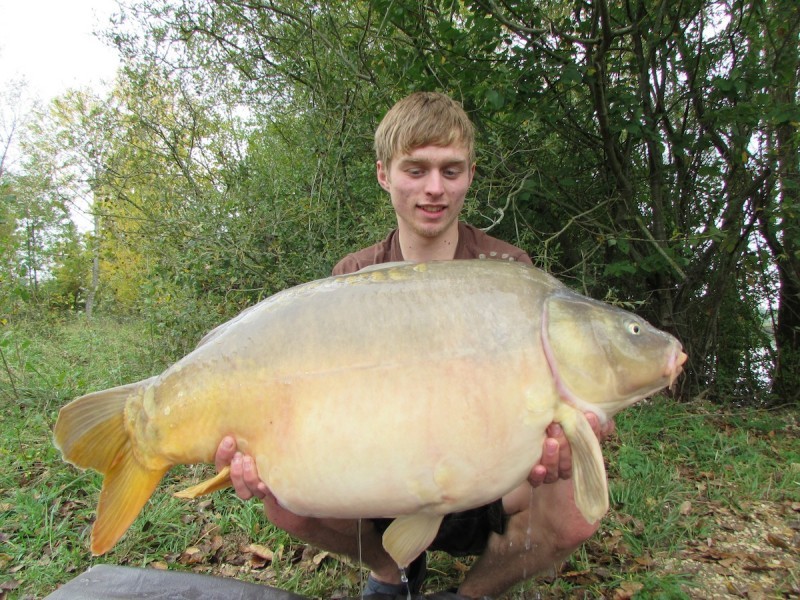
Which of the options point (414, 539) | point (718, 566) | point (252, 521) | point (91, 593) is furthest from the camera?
point (252, 521)

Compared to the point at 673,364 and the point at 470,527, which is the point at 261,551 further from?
the point at 673,364

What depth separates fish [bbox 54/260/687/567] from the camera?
3.28 feet

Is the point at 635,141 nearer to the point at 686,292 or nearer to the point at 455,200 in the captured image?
the point at 686,292

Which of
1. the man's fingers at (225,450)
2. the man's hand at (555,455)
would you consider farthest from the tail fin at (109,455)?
the man's hand at (555,455)

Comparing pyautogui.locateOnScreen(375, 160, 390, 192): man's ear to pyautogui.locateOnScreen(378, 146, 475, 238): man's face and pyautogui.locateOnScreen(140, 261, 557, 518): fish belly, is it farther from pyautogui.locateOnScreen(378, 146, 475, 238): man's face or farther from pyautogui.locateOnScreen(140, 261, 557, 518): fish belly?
pyautogui.locateOnScreen(140, 261, 557, 518): fish belly

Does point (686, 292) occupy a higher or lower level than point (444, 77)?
lower

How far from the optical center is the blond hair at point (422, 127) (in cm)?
155

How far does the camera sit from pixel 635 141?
3.52 m

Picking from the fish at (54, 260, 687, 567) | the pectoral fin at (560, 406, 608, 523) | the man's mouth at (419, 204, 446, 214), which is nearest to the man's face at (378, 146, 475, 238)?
the man's mouth at (419, 204, 446, 214)

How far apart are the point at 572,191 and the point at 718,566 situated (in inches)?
94.1

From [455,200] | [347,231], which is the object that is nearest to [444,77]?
[347,231]

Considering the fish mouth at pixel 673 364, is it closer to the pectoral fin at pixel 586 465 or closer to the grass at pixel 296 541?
the pectoral fin at pixel 586 465

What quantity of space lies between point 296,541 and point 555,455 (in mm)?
1133

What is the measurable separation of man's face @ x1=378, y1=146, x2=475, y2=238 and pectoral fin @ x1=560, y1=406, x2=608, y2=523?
2.35 ft
